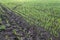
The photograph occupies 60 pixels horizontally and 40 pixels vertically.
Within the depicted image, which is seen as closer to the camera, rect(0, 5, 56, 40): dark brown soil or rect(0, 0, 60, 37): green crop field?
rect(0, 5, 56, 40): dark brown soil

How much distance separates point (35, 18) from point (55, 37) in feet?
2.72

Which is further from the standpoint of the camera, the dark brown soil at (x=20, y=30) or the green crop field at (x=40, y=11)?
the green crop field at (x=40, y=11)

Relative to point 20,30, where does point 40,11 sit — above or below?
above

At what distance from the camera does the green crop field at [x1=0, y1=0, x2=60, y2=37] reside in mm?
5602

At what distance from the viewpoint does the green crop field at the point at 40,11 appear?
5602 mm

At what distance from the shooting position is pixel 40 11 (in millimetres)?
6023

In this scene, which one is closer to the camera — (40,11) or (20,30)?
(20,30)

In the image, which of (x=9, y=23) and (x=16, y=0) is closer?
(x=9, y=23)

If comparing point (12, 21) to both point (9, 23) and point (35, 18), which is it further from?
point (35, 18)

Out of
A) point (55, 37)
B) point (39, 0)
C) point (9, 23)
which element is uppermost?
point (39, 0)

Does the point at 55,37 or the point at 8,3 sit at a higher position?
the point at 8,3

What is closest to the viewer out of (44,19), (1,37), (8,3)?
(1,37)

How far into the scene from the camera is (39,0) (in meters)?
6.45

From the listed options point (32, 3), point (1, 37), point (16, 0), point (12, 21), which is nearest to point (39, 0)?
point (32, 3)
